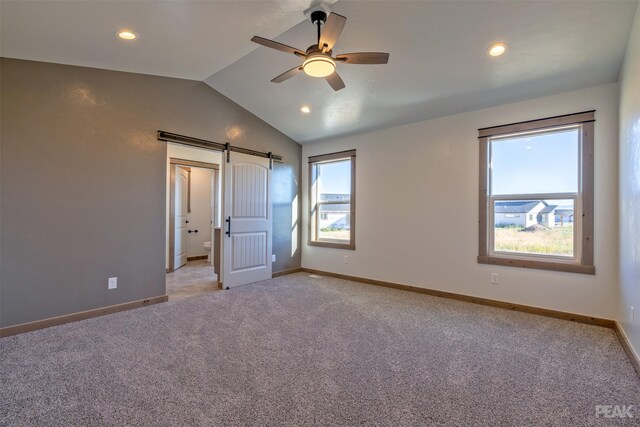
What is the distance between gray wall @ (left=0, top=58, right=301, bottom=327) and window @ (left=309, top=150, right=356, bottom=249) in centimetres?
235

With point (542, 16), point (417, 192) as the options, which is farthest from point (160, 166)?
point (542, 16)

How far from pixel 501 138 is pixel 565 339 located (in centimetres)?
238

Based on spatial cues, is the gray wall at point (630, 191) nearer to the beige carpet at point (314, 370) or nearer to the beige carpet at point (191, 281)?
the beige carpet at point (314, 370)

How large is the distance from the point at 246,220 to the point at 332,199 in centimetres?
167

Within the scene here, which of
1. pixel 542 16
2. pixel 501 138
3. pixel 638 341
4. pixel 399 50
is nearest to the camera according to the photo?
pixel 638 341

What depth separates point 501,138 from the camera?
3.82 meters

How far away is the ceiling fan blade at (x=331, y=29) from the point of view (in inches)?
79.1

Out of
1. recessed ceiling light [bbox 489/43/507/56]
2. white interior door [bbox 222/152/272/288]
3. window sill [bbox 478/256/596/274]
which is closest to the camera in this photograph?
recessed ceiling light [bbox 489/43/507/56]

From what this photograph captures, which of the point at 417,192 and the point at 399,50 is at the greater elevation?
the point at 399,50

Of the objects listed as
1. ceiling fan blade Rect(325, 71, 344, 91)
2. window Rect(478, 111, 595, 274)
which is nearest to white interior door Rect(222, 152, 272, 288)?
ceiling fan blade Rect(325, 71, 344, 91)

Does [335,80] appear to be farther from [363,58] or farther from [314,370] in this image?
[314,370]

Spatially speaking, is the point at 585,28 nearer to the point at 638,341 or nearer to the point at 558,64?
the point at 558,64

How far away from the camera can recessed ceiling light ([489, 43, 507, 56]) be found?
2766 millimetres

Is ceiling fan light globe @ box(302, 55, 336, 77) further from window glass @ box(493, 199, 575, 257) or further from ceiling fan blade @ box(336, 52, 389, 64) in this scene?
window glass @ box(493, 199, 575, 257)
